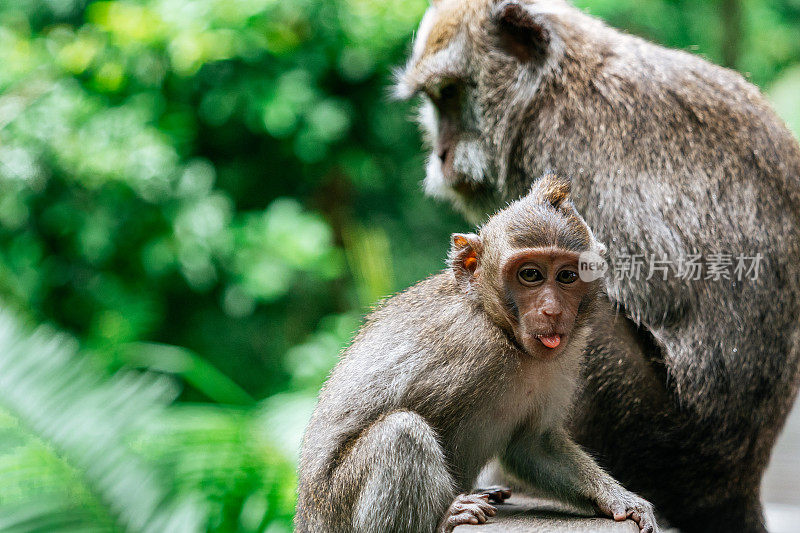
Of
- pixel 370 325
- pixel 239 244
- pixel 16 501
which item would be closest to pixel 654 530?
pixel 370 325

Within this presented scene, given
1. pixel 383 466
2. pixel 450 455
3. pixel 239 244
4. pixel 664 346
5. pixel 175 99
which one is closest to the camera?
pixel 383 466

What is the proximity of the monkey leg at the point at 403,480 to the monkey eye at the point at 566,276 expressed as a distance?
668mm

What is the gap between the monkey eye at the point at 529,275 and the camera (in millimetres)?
2842

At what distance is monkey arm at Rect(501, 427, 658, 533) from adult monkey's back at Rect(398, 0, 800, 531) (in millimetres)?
752

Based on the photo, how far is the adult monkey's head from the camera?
4242 mm

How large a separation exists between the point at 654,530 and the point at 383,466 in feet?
3.13

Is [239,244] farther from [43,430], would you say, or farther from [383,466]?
[383,466]

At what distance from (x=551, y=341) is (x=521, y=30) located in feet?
6.73

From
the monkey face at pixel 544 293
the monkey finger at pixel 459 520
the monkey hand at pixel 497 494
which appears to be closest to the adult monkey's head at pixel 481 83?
the monkey face at pixel 544 293

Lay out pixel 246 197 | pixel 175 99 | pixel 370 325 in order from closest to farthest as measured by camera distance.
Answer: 1. pixel 370 325
2. pixel 175 99
3. pixel 246 197

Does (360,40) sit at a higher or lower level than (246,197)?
higher

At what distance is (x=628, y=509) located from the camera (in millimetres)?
3006

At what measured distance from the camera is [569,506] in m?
3.25

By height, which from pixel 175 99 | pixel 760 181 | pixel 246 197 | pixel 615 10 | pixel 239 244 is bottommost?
pixel 760 181
